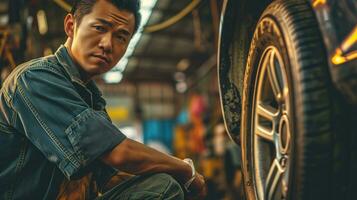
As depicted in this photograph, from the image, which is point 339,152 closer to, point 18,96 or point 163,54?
point 18,96

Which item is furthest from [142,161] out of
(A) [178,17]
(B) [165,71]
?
(B) [165,71]

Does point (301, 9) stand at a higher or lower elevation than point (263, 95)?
higher

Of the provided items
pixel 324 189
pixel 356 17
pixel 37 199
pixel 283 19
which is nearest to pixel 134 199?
pixel 37 199

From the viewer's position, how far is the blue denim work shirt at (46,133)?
1329 mm

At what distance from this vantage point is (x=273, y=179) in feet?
4.43

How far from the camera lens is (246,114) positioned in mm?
1580

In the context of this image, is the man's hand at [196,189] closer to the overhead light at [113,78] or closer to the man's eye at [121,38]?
the man's eye at [121,38]

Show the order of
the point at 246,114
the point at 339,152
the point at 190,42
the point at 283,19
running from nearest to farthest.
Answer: the point at 339,152 < the point at 283,19 < the point at 246,114 < the point at 190,42

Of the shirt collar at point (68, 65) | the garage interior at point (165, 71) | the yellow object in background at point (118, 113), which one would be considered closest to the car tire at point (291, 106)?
the shirt collar at point (68, 65)

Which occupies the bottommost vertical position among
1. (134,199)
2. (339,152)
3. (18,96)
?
(134,199)

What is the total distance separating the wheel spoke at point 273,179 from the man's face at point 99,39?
72cm

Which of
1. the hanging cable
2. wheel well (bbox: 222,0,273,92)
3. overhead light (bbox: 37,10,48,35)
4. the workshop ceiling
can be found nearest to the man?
wheel well (bbox: 222,0,273,92)

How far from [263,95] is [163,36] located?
12044 mm

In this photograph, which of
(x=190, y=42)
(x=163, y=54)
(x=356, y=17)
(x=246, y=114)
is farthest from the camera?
(x=163, y=54)
